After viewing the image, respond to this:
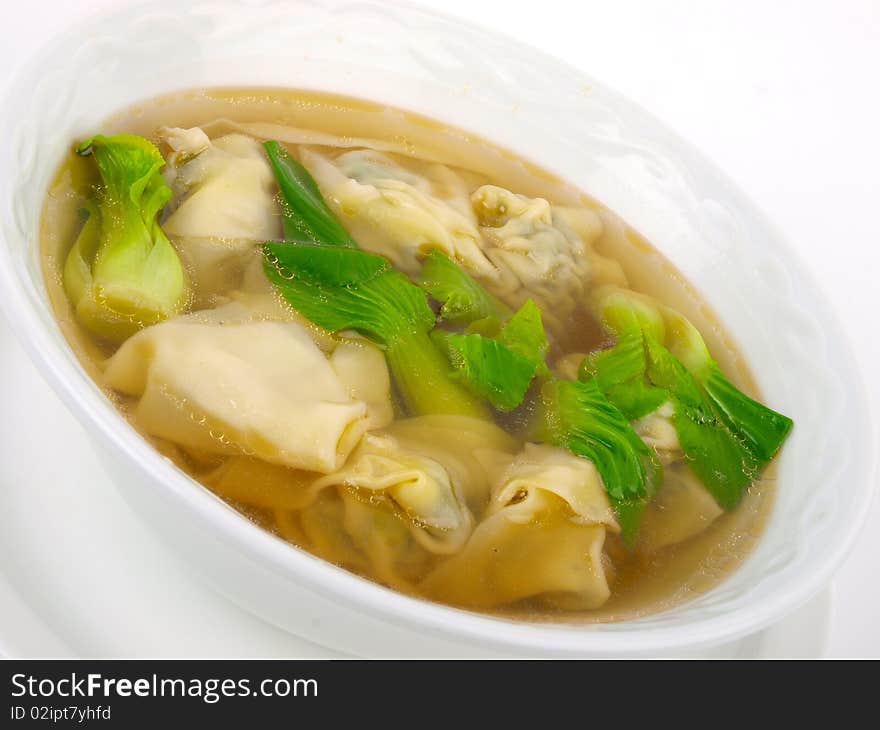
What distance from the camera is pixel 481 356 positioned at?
1696mm

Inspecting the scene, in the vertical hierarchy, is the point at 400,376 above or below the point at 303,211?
below

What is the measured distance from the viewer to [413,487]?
60.3 inches

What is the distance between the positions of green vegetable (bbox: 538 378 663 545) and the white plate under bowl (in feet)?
0.97

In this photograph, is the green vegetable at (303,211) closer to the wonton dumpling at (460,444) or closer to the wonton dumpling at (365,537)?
the wonton dumpling at (460,444)

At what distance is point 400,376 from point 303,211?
0.44 m

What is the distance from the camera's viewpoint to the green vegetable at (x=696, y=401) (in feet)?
5.80

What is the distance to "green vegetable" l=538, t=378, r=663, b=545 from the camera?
1653 millimetres

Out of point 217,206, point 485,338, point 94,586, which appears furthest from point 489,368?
point 94,586

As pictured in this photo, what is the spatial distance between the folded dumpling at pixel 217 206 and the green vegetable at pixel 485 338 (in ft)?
1.21

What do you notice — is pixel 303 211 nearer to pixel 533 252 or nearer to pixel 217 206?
pixel 217 206

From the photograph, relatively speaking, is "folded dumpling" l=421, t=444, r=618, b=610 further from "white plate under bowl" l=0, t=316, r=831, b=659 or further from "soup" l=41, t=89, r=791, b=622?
"white plate under bowl" l=0, t=316, r=831, b=659

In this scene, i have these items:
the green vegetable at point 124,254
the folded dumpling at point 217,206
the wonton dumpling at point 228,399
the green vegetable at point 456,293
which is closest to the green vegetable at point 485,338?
the green vegetable at point 456,293
